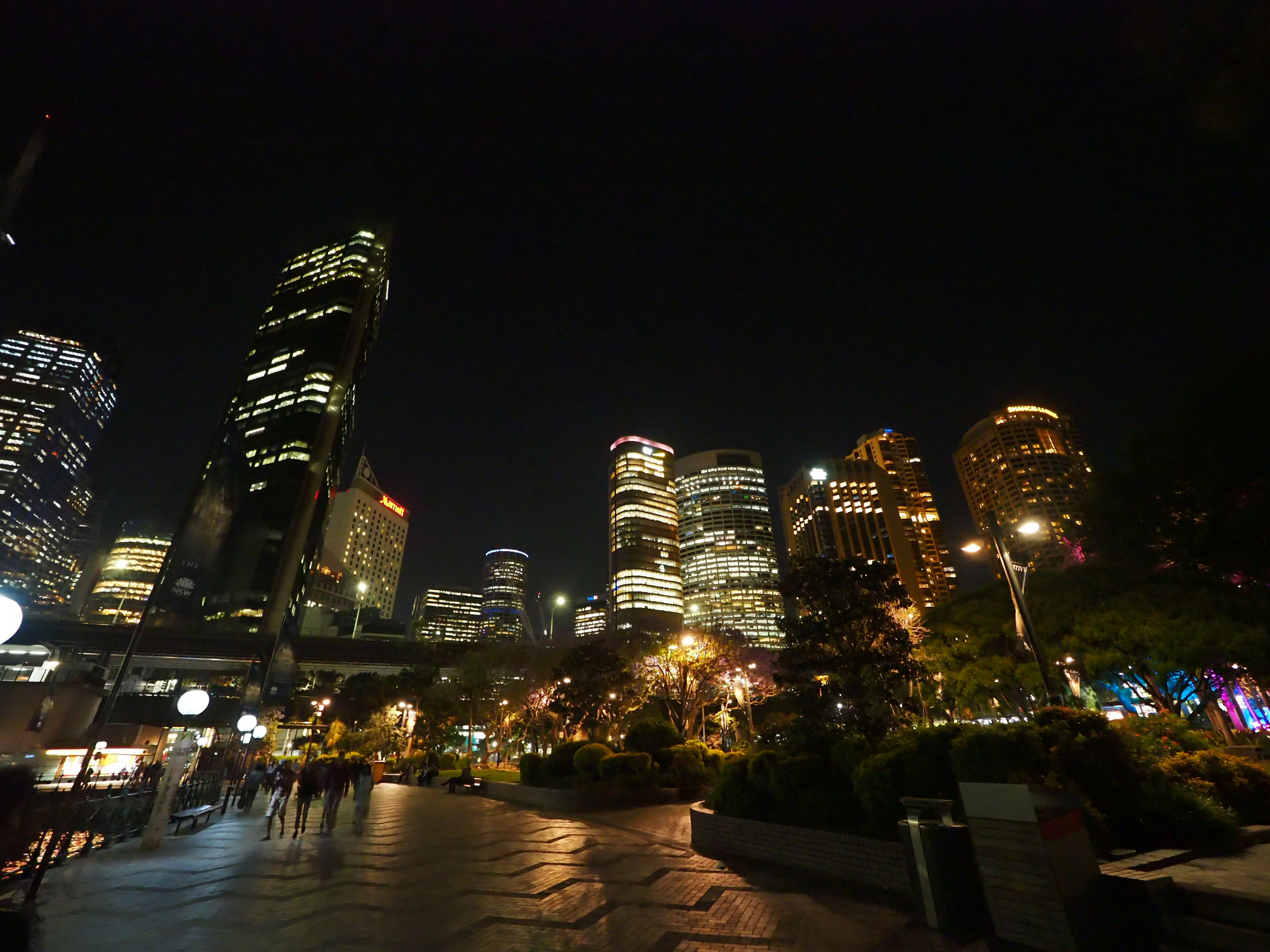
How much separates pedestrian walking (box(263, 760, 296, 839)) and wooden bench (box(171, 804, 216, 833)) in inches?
57.1

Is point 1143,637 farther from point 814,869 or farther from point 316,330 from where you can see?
point 316,330

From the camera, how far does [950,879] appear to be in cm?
616

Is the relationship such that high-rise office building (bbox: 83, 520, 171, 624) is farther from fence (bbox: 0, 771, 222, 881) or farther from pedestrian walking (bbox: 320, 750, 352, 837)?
A: pedestrian walking (bbox: 320, 750, 352, 837)

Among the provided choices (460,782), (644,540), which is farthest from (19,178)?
Result: (644,540)

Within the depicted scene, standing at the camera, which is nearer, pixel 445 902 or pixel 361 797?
pixel 445 902

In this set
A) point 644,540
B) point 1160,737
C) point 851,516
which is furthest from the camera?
point 644,540

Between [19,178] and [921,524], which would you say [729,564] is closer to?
[921,524]

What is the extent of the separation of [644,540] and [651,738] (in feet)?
521

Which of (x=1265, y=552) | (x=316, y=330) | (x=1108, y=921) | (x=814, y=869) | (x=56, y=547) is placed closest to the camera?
(x=1108, y=921)

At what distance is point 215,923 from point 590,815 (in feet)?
41.7

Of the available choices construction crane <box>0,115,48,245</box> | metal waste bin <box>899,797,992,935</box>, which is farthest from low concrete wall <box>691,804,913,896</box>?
construction crane <box>0,115,48,245</box>

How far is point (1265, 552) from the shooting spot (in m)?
11.3

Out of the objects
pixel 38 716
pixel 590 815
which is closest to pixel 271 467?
pixel 38 716

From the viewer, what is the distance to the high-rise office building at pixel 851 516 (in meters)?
158
